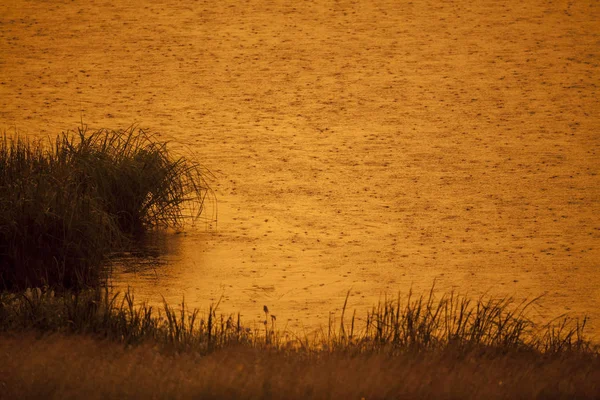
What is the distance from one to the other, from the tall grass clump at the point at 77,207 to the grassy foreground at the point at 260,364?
1166 millimetres

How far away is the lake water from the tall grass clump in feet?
0.86

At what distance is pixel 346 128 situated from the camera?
34.8 feet

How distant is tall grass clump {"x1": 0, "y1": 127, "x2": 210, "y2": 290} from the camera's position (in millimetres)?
6066

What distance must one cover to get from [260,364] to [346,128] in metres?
6.98

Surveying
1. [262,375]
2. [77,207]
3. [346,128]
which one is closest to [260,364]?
[262,375]

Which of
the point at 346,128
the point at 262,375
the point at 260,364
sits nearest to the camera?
the point at 262,375

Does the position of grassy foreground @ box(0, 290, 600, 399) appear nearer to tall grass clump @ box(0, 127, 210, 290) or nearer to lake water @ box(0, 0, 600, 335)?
tall grass clump @ box(0, 127, 210, 290)

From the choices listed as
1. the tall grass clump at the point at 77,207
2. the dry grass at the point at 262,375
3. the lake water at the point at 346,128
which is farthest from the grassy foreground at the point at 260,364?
the lake water at the point at 346,128

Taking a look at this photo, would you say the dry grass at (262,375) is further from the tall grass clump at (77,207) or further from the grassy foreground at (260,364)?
the tall grass clump at (77,207)

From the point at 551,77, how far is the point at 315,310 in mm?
6961

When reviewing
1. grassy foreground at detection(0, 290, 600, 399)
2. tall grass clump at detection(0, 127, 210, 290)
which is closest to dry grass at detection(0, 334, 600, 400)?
grassy foreground at detection(0, 290, 600, 399)

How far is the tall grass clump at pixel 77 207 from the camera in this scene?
607cm

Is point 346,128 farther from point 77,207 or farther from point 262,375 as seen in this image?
point 262,375

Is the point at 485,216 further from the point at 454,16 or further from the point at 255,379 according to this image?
the point at 454,16
